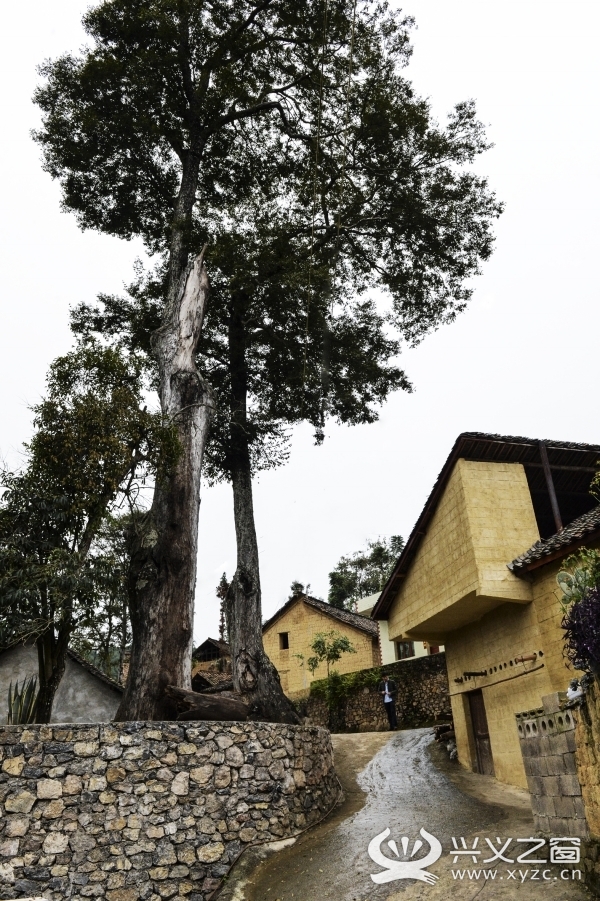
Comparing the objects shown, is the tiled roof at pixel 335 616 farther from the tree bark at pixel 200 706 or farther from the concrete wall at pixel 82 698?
the tree bark at pixel 200 706

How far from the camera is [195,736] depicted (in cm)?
902

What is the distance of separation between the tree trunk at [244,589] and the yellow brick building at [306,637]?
56.0ft

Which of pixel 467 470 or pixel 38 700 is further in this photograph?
pixel 467 470

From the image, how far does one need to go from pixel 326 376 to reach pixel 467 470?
16.4ft

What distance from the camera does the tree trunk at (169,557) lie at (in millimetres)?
10188

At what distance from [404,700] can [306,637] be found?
1110cm

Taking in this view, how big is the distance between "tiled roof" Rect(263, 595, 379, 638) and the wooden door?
16407 mm

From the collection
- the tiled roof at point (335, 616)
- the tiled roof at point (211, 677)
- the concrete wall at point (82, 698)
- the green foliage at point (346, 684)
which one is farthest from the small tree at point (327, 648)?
the concrete wall at point (82, 698)

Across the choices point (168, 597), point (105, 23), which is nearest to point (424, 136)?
point (105, 23)

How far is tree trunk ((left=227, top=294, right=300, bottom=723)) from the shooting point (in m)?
12.3

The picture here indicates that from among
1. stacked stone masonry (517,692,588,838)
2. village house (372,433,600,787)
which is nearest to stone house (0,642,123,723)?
village house (372,433,600,787)

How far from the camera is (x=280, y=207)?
1697 cm

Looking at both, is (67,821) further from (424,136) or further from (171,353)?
(424,136)

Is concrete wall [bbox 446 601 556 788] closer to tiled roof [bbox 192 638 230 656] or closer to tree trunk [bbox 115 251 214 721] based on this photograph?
tree trunk [bbox 115 251 214 721]
